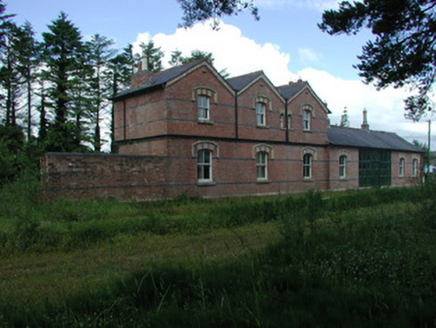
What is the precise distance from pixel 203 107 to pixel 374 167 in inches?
763

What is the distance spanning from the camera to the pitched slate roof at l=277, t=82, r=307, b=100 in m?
26.9

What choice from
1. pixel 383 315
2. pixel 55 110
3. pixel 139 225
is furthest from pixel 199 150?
pixel 55 110

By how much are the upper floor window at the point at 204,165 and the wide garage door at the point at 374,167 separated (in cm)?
1632

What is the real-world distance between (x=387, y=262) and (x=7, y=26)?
3115cm

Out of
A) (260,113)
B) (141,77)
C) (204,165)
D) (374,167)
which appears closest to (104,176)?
(204,165)

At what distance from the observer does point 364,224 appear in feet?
26.9

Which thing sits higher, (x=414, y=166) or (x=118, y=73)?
(x=118, y=73)

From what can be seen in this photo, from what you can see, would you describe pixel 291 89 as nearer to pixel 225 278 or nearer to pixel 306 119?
pixel 306 119

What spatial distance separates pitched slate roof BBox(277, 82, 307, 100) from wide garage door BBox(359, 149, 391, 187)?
872 cm

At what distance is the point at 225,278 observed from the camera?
472 cm

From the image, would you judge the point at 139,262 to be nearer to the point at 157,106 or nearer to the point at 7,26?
the point at 157,106

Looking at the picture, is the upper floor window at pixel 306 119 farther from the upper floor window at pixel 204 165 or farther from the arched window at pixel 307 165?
the upper floor window at pixel 204 165

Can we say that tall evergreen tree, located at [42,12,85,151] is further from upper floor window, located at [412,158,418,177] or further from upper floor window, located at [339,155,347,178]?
upper floor window, located at [412,158,418,177]

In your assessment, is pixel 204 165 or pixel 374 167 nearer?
pixel 204 165
